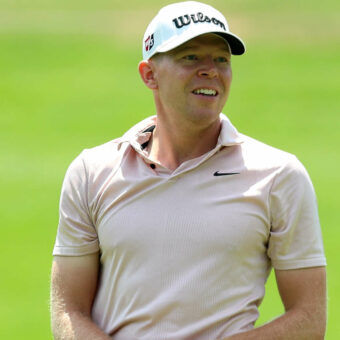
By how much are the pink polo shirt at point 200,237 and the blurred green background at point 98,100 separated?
3.53m

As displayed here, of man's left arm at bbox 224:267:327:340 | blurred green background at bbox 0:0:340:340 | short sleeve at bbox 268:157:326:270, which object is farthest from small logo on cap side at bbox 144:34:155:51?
blurred green background at bbox 0:0:340:340

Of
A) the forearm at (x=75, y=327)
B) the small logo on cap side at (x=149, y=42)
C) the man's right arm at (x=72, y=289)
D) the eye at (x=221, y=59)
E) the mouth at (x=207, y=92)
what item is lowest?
the forearm at (x=75, y=327)

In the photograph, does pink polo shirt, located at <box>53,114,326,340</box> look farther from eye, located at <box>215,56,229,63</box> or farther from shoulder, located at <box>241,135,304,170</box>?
eye, located at <box>215,56,229,63</box>

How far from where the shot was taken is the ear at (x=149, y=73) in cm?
388

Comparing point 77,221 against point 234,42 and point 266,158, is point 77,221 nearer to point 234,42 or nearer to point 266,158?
point 266,158

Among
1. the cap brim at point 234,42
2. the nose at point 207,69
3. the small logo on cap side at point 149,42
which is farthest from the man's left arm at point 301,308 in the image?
the small logo on cap side at point 149,42

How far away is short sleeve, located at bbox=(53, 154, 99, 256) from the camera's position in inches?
145

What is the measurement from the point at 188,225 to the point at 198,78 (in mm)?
553

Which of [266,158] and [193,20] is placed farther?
[193,20]

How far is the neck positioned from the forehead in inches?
10.9

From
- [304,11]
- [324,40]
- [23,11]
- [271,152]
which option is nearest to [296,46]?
[324,40]

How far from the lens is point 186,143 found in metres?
3.74

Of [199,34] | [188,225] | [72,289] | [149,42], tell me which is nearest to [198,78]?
[199,34]

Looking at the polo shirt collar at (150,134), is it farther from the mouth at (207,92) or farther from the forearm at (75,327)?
the forearm at (75,327)
